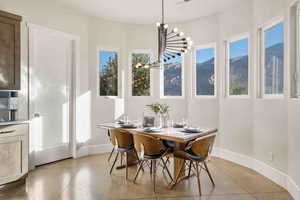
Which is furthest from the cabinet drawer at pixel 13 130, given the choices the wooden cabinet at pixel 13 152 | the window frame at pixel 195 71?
the window frame at pixel 195 71

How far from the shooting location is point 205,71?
16.9ft

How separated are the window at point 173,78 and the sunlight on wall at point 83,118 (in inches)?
75.3

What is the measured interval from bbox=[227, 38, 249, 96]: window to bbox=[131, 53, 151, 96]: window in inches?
77.1

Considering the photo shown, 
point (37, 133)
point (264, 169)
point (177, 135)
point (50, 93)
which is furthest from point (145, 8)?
point (264, 169)

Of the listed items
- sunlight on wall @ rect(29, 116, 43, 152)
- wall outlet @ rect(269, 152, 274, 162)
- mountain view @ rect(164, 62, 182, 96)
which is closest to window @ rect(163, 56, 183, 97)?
mountain view @ rect(164, 62, 182, 96)

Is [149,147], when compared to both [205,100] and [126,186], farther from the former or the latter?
[205,100]

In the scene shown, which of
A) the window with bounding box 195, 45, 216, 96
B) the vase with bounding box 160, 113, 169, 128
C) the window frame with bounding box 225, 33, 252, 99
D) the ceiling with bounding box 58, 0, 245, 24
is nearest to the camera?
the vase with bounding box 160, 113, 169, 128

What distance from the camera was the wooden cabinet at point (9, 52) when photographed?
10.3 feet

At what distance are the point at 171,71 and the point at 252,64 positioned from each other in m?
2.07

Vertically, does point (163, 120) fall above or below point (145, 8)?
below

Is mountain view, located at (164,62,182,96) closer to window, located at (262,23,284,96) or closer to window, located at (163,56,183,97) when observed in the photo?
window, located at (163,56,183,97)

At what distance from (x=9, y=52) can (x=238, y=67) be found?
404 centimetres

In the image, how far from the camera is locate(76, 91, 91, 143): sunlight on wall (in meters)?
4.78

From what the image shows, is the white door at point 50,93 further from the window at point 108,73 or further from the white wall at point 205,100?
the window at point 108,73
